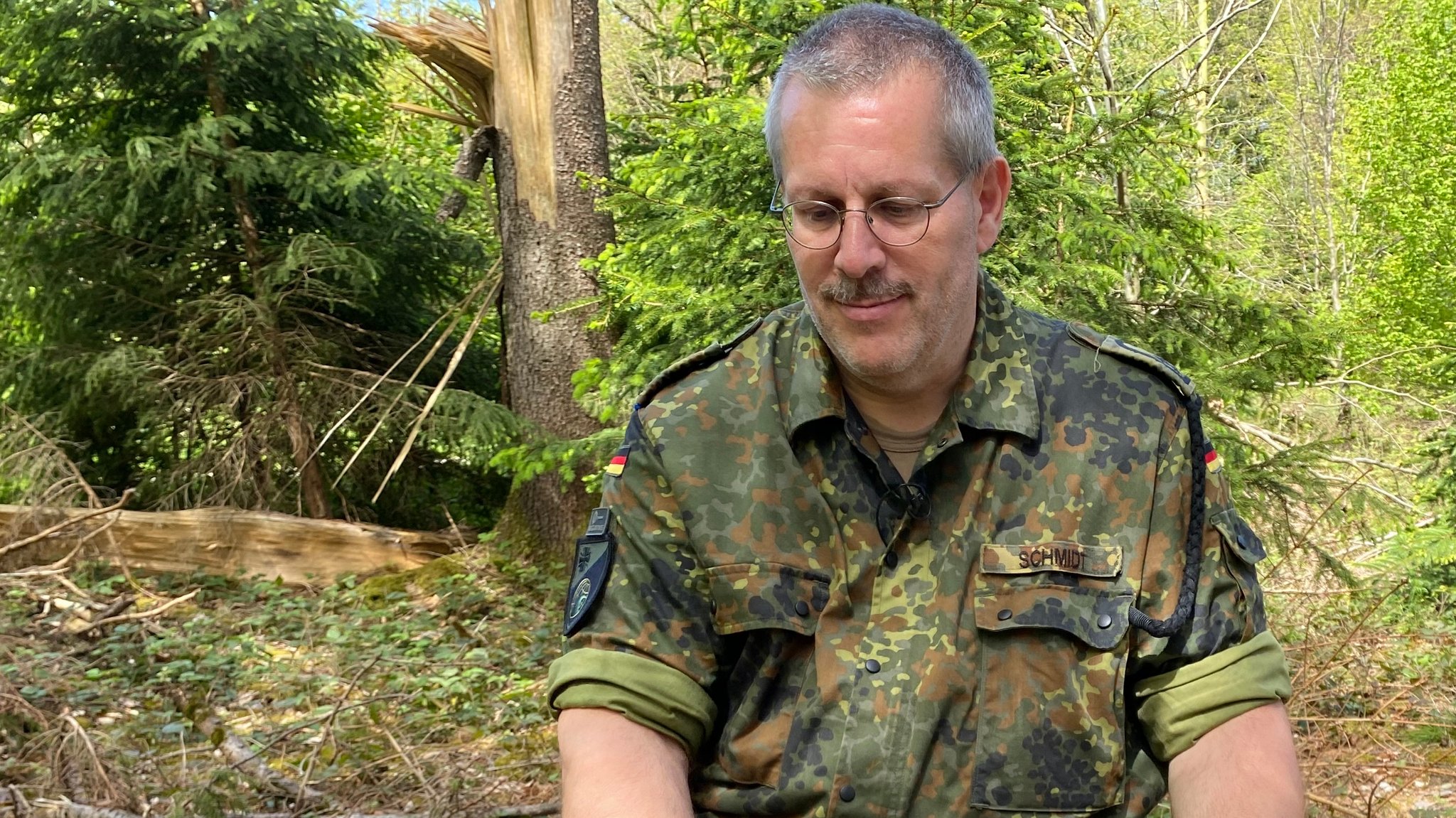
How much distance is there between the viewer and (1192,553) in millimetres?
1968

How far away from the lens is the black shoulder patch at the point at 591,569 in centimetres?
200

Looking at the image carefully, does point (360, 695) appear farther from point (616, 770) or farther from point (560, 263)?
point (616, 770)

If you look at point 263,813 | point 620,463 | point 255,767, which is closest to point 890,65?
point 620,463

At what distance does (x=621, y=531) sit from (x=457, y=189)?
286 inches

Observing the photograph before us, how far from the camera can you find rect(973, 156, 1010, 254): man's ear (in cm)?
208

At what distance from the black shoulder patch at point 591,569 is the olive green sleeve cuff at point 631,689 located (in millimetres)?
60

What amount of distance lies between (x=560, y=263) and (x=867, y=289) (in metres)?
5.70

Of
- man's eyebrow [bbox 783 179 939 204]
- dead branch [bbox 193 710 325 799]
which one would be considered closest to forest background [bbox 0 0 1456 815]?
dead branch [bbox 193 710 325 799]

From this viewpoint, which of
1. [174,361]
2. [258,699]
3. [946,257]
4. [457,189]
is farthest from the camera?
[457,189]

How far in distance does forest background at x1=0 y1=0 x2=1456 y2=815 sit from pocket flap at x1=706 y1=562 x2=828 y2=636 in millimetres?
2401

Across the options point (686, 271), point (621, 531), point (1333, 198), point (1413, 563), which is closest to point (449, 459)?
point (686, 271)

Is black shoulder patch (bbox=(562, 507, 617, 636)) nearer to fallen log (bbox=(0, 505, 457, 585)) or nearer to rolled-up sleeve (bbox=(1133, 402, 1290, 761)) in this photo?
rolled-up sleeve (bbox=(1133, 402, 1290, 761))

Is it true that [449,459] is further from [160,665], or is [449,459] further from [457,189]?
[160,665]

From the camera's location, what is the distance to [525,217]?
7.55 m
